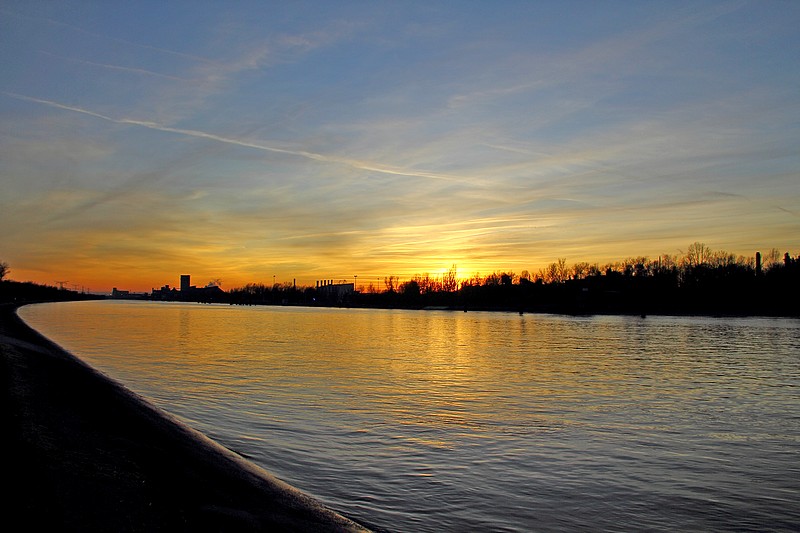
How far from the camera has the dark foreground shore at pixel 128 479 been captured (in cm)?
833

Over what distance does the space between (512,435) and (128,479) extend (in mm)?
10171

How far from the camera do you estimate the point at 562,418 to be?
19.2m

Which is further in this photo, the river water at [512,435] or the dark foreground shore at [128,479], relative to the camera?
the river water at [512,435]

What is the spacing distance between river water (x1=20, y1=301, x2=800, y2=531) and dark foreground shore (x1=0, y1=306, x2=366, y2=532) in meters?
1.16

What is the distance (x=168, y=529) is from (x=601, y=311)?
6863 inches

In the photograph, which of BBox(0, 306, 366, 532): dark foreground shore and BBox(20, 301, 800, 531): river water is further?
BBox(20, 301, 800, 531): river water

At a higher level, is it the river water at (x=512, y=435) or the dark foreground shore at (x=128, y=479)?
the dark foreground shore at (x=128, y=479)

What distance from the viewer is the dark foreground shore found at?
833 centimetres

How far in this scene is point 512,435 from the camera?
16766 millimetres

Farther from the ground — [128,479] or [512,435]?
[128,479]

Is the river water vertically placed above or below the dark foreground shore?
below

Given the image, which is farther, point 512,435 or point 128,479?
point 512,435

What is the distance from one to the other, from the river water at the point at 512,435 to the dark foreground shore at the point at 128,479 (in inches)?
45.9

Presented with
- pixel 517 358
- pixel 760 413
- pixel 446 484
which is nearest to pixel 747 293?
pixel 517 358
